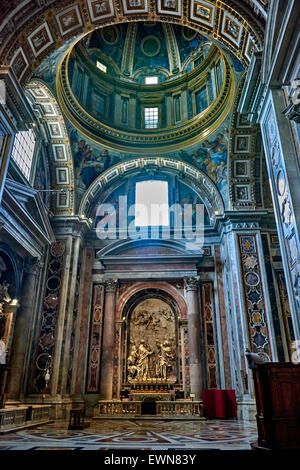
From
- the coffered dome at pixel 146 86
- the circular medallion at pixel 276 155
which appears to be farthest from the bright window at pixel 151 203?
the circular medallion at pixel 276 155

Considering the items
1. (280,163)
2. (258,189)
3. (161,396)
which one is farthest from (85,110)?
(161,396)

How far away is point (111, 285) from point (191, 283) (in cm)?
371

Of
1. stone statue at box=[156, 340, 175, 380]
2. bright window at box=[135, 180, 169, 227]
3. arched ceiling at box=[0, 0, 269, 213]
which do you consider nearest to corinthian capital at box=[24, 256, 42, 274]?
bright window at box=[135, 180, 169, 227]

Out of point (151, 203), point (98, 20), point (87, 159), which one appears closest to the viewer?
point (98, 20)

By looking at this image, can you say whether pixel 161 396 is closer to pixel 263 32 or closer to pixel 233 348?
pixel 233 348

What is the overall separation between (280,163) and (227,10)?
4.43 metres

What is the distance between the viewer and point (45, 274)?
15.2 m

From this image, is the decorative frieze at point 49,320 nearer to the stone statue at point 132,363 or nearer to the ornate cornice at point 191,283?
the stone statue at point 132,363

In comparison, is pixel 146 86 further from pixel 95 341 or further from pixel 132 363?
pixel 132 363

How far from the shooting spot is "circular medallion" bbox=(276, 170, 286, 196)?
7273 mm

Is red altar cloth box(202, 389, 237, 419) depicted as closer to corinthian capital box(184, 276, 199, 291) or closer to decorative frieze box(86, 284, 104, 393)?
corinthian capital box(184, 276, 199, 291)

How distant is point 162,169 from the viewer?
1859 cm

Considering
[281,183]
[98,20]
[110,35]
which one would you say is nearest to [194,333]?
[281,183]

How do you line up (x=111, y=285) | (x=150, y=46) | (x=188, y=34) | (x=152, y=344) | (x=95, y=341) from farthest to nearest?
(x=150, y=46) → (x=188, y=34) → (x=111, y=285) → (x=152, y=344) → (x=95, y=341)
